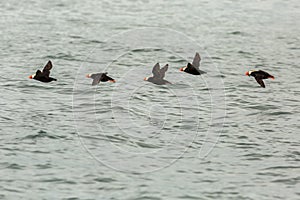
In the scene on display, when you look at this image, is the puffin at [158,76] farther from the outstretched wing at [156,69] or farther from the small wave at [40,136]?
the small wave at [40,136]

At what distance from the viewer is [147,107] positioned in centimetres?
2889

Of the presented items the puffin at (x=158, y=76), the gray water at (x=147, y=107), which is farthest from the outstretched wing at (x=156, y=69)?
the gray water at (x=147, y=107)

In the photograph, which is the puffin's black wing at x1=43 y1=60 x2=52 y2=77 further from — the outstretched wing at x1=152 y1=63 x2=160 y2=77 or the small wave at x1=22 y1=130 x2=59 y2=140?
the outstretched wing at x1=152 y1=63 x2=160 y2=77

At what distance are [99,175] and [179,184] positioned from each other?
2.46 metres

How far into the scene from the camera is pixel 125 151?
920 inches

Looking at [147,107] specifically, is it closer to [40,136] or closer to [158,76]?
[158,76]

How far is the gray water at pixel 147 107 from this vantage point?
20.8 meters

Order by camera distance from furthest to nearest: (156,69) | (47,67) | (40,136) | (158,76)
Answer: (40,136)
(158,76)
(47,67)
(156,69)

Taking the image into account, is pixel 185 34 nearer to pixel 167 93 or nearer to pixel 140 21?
pixel 140 21

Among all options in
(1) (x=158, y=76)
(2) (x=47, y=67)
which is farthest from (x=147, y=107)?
(2) (x=47, y=67)

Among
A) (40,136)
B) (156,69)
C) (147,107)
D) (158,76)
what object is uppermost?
(156,69)

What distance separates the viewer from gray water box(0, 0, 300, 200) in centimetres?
2075

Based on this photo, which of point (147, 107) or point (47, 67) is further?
point (147, 107)

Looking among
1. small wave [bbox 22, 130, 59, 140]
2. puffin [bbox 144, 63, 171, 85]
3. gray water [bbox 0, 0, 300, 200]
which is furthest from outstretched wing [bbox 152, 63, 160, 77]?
small wave [bbox 22, 130, 59, 140]
